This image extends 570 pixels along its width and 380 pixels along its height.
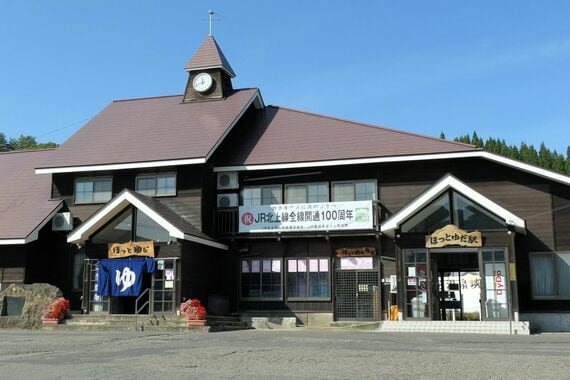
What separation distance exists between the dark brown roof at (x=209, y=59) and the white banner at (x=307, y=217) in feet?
28.3

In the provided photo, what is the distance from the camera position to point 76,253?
2598 centimetres

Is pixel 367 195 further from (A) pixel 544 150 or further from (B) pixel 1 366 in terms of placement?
(A) pixel 544 150

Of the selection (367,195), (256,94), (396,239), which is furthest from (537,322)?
(256,94)

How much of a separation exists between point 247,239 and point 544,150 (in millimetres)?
75960

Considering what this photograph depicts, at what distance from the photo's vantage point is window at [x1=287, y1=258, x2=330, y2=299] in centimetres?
2417

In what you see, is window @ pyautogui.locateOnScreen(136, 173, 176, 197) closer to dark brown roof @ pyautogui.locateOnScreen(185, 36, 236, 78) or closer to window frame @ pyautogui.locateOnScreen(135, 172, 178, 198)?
window frame @ pyautogui.locateOnScreen(135, 172, 178, 198)

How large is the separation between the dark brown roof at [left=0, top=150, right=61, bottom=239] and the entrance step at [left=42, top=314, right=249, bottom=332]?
495cm

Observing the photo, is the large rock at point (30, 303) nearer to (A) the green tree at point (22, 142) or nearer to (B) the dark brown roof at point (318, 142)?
(B) the dark brown roof at point (318, 142)

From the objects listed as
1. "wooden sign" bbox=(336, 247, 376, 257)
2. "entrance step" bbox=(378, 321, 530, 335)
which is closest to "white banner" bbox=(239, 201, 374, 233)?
→ "wooden sign" bbox=(336, 247, 376, 257)

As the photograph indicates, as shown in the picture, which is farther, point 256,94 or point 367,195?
point 256,94

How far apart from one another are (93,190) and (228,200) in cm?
578

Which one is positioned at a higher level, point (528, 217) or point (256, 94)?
point (256, 94)

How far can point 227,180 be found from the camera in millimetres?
25844

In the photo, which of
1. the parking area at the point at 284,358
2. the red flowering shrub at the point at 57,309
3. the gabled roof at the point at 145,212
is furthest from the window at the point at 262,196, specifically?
the parking area at the point at 284,358
